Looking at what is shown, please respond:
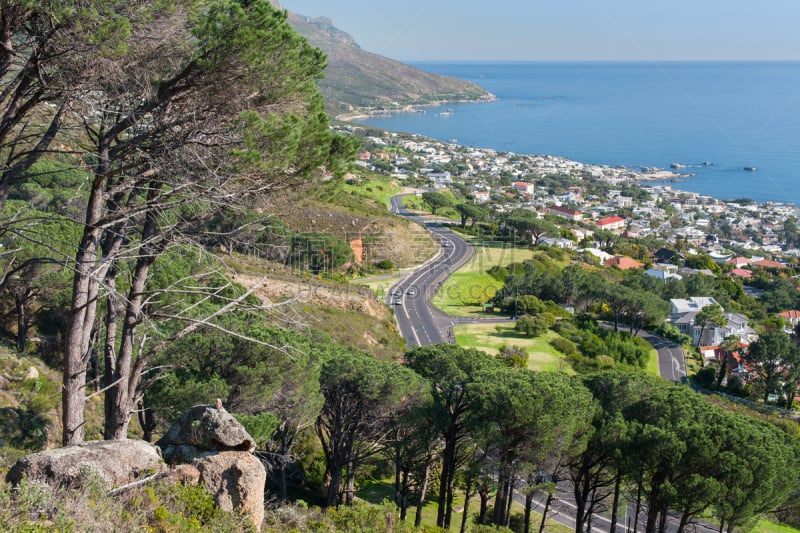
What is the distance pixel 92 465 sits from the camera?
4.43m

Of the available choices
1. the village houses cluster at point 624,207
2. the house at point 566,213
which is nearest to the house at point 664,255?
the village houses cluster at point 624,207

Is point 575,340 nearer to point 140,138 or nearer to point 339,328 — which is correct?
point 339,328

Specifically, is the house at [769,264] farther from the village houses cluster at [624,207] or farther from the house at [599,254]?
the house at [599,254]

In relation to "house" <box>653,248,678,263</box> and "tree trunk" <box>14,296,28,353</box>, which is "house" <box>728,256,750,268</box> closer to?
"house" <box>653,248,678,263</box>

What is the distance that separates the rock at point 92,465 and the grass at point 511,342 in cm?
2147

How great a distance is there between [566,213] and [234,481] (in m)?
69.8

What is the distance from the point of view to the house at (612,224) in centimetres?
6819

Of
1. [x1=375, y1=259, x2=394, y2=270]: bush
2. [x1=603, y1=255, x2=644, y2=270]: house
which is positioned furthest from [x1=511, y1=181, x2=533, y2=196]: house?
[x1=375, y1=259, x2=394, y2=270]: bush

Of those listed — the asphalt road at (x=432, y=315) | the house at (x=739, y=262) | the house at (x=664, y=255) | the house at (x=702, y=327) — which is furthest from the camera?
the house at (x=739, y=262)

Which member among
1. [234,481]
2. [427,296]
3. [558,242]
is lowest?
[427,296]

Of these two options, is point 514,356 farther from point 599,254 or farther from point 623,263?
point 599,254

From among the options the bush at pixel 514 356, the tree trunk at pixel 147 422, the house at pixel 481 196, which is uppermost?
the house at pixel 481 196

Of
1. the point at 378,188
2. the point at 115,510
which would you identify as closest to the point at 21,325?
the point at 115,510

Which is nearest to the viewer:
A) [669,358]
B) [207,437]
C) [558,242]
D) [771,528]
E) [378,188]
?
[207,437]
